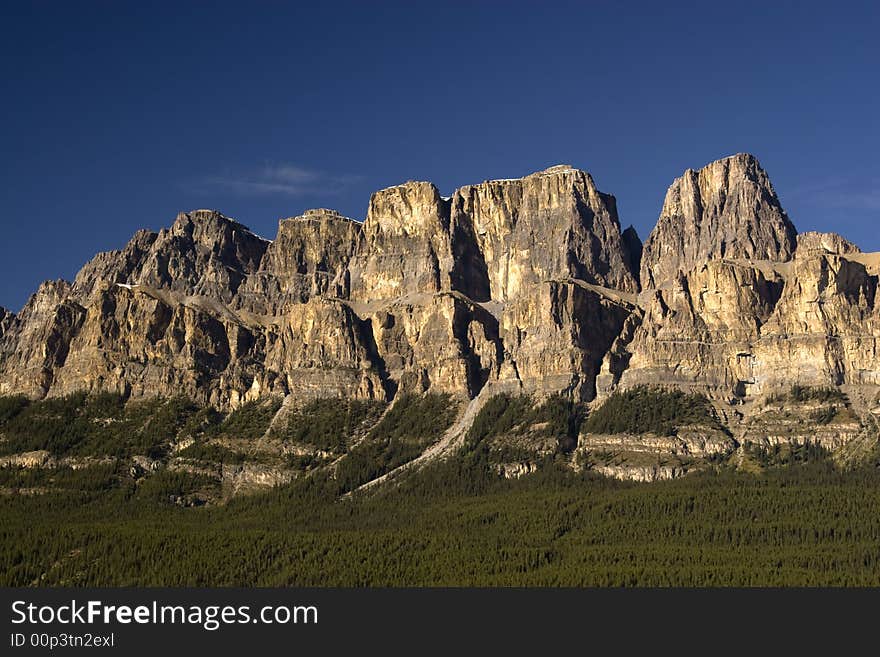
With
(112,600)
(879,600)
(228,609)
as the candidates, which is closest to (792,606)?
(879,600)

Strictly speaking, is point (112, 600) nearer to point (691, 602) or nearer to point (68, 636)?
point (68, 636)

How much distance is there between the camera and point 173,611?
176 m

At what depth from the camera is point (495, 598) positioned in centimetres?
19525

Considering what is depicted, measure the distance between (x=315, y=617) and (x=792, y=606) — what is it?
58.7 metres

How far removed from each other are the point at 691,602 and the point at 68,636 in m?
77.4

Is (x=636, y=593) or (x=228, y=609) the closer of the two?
(x=228, y=609)

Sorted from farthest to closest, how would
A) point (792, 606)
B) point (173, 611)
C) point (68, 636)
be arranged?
point (792, 606)
point (173, 611)
point (68, 636)

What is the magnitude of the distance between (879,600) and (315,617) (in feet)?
232

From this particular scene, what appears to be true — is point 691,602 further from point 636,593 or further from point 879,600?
point 879,600

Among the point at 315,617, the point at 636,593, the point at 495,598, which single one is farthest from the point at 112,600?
the point at 636,593

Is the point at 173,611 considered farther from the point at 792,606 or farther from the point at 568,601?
the point at 792,606

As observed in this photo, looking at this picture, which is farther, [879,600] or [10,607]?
[879,600]

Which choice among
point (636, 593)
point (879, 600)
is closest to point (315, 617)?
point (636, 593)

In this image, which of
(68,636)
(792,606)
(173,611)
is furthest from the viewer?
(792,606)
